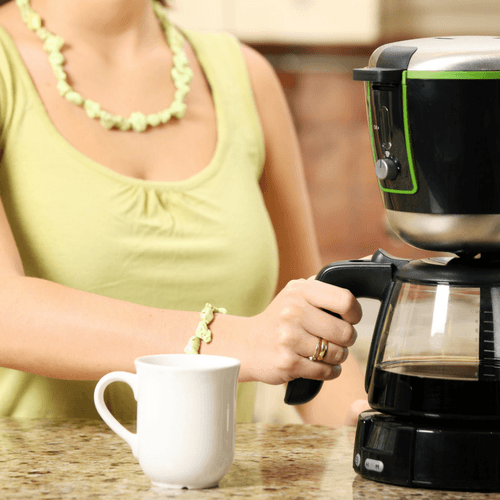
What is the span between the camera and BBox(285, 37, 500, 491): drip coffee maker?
0.66 m

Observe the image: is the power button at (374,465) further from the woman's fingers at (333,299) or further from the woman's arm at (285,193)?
the woman's arm at (285,193)

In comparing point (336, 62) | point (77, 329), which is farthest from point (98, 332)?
point (336, 62)

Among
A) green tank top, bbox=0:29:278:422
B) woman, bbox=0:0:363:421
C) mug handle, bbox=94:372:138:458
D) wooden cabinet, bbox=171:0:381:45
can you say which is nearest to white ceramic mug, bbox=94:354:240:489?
mug handle, bbox=94:372:138:458

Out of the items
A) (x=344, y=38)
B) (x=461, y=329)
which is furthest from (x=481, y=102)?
(x=344, y=38)

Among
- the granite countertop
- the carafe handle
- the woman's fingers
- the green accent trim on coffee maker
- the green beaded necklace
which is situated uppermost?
the green beaded necklace

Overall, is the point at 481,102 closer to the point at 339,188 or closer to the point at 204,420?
the point at 204,420

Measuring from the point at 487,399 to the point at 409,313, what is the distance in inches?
4.1

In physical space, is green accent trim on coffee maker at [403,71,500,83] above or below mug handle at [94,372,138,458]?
above

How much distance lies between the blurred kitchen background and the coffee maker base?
7.27 feet

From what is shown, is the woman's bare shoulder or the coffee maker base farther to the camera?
the woman's bare shoulder

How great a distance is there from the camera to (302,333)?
79 centimetres

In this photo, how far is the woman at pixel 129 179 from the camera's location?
112 centimetres

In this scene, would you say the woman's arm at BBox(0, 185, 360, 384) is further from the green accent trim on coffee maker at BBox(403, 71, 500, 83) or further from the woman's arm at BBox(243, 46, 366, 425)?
the woman's arm at BBox(243, 46, 366, 425)

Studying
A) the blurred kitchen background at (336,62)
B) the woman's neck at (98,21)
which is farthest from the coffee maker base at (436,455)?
the blurred kitchen background at (336,62)
